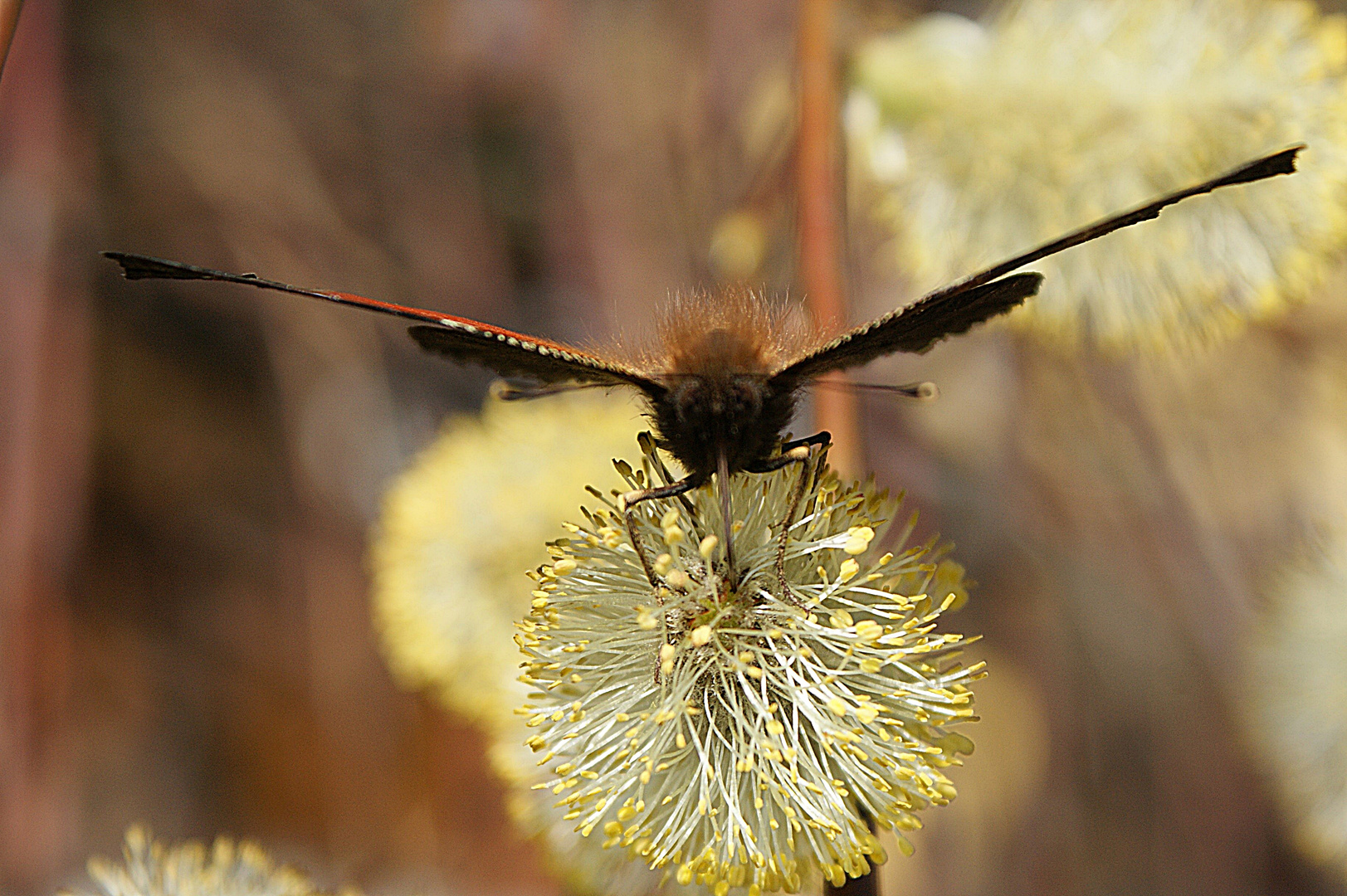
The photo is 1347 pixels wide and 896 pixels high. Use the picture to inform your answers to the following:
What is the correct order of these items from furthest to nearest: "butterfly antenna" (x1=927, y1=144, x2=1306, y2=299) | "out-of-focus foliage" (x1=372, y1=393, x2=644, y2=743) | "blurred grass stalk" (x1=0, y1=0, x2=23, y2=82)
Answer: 1. "out-of-focus foliage" (x1=372, y1=393, x2=644, y2=743)
2. "blurred grass stalk" (x1=0, y1=0, x2=23, y2=82)
3. "butterfly antenna" (x1=927, y1=144, x2=1306, y2=299)

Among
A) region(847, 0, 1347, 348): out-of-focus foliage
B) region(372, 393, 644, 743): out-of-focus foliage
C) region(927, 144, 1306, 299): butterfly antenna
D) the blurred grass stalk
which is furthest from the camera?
region(372, 393, 644, 743): out-of-focus foliage

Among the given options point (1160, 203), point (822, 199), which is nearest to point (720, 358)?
point (1160, 203)

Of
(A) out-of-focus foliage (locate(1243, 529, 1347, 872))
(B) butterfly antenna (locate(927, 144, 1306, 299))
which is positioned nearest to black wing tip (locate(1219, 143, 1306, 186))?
(B) butterfly antenna (locate(927, 144, 1306, 299))

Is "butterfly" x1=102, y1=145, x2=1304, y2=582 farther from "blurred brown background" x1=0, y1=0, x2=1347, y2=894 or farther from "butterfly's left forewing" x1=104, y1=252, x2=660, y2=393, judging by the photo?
"blurred brown background" x1=0, y1=0, x2=1347, y2=894

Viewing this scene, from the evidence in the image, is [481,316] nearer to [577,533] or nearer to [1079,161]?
[1079,161]

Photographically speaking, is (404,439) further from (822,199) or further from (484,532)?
(822,199)

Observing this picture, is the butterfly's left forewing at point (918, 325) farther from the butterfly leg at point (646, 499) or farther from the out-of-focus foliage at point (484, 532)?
the out-of-focus foliage at point (484, 532)

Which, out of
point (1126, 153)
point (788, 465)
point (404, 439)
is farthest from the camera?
point (404, 439)
